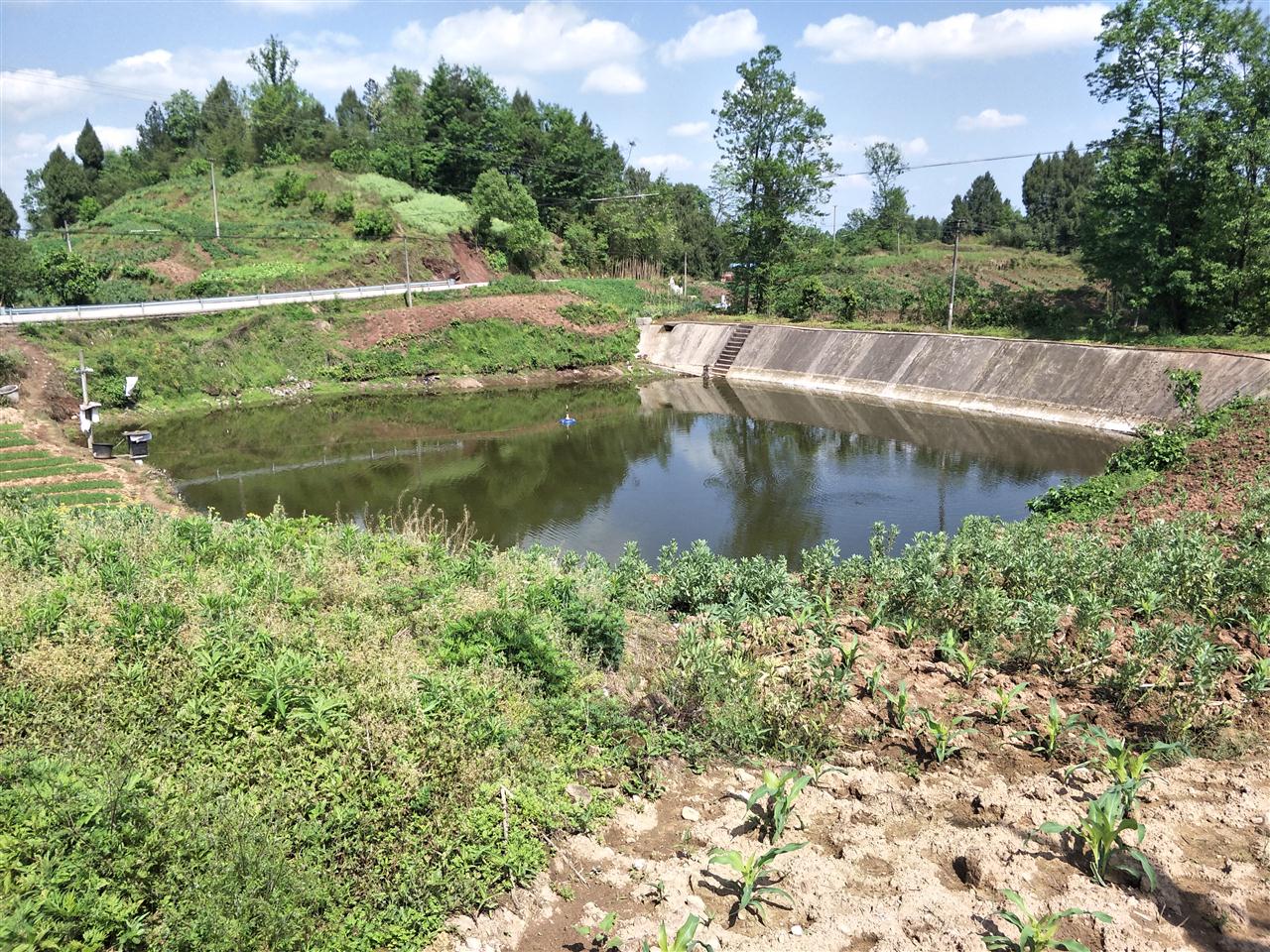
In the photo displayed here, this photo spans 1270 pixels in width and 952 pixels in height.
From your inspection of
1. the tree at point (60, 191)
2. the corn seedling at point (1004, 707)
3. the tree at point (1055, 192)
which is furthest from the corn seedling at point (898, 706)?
the tree at point (60, 191)

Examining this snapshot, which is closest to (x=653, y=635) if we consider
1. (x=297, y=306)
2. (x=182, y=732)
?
(x=182, y=732)

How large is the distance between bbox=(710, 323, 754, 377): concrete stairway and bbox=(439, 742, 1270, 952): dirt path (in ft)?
109

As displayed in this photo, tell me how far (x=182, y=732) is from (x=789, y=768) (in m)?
4.74

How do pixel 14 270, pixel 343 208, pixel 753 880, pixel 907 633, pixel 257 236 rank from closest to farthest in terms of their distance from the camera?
pixel 753 880, pixel 907 633, pixel 14 270, pixel 257 236, pixel 343 208

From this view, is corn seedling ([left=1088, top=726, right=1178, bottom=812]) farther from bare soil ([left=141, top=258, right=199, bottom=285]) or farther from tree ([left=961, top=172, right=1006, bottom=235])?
tree ([left=961, top=172, right=1006, bottom=235])

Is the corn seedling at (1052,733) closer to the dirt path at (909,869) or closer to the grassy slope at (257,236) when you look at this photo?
the dirt path at (909,869)

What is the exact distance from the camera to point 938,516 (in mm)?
17469

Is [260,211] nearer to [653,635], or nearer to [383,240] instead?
[383,240]

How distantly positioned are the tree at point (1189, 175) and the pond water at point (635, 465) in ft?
30.6

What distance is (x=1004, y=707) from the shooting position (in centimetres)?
737

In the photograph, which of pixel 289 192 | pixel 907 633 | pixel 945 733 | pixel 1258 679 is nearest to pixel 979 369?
pixel 907 633

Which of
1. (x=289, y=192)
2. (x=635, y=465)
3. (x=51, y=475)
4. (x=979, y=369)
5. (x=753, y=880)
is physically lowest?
(x=635, y=465)

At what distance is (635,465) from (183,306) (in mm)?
23393

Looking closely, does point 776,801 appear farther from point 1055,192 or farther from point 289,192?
point 1055,192
